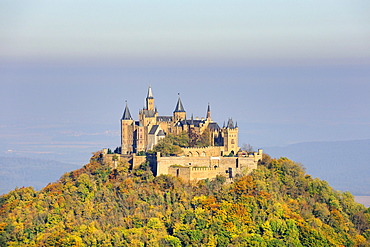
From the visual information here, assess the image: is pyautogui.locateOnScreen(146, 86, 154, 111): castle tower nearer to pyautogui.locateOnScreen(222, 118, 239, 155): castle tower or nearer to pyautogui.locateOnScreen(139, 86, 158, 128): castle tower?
pyautogui.locateOnScreen(139, 86, 158, 128): castle tower

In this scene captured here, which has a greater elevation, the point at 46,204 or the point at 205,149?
the point at 205,149

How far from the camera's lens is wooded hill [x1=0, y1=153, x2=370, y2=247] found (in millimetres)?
57469

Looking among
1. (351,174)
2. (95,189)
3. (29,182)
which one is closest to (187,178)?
(95,189)

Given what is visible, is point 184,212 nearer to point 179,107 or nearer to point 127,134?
point 127,134

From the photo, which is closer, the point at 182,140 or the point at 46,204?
the point at 46,204

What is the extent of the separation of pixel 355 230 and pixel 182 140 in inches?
671

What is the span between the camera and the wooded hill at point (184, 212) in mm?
57469

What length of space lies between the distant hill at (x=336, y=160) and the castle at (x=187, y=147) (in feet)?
309

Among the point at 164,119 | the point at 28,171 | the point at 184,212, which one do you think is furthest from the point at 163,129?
the point at 28,171

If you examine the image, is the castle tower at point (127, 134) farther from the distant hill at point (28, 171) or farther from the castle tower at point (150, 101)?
Answer: the distant hill at point (28, 171)

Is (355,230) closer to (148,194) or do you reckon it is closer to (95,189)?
(148,194)

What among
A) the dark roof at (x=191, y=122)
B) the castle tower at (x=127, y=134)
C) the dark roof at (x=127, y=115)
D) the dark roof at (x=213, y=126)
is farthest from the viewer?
the dark roof at (x=127, y=115)

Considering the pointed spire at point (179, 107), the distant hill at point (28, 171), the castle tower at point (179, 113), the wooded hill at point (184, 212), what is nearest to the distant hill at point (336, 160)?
the distant hill at point (28, 171)

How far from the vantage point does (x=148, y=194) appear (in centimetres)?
6216
